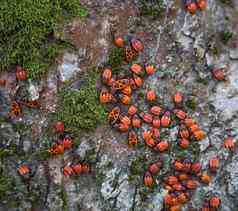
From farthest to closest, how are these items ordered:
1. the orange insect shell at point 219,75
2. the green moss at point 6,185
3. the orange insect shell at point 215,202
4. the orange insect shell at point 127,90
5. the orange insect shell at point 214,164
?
the orange insect shell at point 219,75 → the orange insect shell at point 127,90 → the orange insect shell at point 214,164 → the orange insect shell at point 215,202 → the green moss at point 6,185

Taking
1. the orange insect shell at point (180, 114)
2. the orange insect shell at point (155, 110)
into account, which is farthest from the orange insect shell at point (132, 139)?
the orange insect shell at point (180, 114)

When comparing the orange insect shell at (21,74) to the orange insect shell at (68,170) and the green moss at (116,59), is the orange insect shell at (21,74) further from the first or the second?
the orange insect shell at (68,170)

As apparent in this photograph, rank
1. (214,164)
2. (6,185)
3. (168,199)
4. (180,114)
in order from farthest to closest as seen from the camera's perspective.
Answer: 1. (180,114)
2. (214,164)
3. (168,199)
4. (6,185)

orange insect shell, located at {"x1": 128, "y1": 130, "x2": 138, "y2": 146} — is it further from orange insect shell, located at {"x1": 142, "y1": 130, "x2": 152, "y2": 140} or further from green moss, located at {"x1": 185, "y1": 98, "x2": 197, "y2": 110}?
green moss, located at {"x1": 185, "y1": 98, "x2": 197, "y2": 110}

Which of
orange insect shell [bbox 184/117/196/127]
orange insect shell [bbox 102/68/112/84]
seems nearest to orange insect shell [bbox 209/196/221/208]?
orange insect shell [bbox 184/117/196/127]

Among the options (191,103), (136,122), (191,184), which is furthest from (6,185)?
(191,103)

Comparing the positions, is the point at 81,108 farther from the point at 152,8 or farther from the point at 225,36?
the point at 225,36
